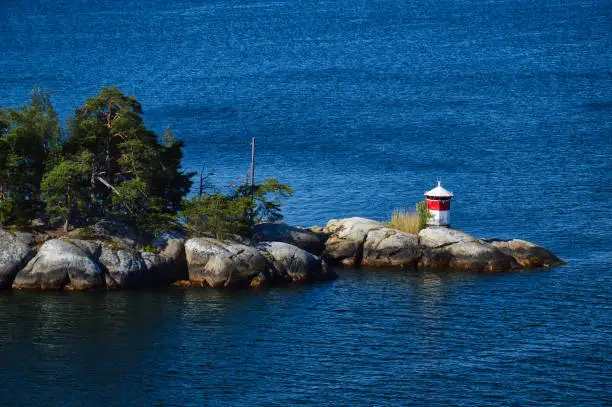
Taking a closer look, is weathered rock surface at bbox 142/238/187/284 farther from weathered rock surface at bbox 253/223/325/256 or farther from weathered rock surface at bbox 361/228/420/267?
weathered rock surface at bbox 361/228/420/267

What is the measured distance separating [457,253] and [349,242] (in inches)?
259

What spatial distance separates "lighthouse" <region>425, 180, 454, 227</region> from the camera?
65000 mm

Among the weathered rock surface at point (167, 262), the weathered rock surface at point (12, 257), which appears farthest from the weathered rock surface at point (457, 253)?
the weathered rock surface at point (12, 257)

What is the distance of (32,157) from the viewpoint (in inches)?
2367

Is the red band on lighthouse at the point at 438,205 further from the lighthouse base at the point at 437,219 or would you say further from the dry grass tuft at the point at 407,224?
the dry grass tuft at the point at 407,224

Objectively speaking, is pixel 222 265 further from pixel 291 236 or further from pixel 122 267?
pixel 291 236

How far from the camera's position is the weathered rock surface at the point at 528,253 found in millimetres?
62719

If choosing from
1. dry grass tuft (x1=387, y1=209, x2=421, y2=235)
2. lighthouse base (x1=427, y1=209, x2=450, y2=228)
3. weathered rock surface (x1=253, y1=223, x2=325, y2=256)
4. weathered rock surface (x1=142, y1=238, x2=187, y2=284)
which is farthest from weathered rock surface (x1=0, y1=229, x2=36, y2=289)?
lighthouse base (x1=427, y1=209, x2=450, y2=228)

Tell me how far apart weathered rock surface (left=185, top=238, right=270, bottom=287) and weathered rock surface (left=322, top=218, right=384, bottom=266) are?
22.1 feet

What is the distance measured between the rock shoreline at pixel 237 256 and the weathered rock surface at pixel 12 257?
54mm

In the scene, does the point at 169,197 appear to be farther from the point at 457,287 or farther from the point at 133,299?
the point at 457,287

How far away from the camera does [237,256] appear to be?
191 ft

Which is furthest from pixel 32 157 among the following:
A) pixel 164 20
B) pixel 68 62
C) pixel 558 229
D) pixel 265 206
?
pixel 164 20

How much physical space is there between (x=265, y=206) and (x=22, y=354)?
2122 centimetres
